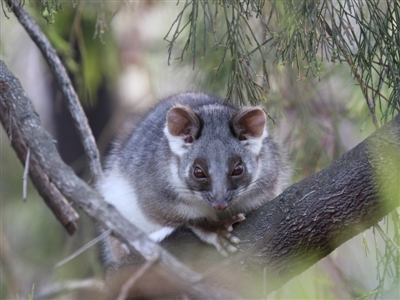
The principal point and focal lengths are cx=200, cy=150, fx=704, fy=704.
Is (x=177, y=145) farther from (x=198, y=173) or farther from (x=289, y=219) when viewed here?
(x=289, y=219)

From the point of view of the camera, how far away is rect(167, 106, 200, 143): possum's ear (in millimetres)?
4145

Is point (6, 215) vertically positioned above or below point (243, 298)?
below

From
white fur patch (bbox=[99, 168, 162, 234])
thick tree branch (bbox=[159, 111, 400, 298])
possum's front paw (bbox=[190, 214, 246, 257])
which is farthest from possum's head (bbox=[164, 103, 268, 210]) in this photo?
white fur patch (bbox=[99, 168, 162, 234])

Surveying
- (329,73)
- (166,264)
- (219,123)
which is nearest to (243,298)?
(166,264)

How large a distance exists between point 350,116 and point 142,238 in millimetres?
2984

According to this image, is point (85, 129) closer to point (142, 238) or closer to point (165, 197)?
point (165, 197)

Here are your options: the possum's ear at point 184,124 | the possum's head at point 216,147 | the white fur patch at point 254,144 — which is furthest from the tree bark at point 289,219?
the possum's ear at point 184,124

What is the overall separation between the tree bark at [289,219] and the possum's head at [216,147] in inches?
10.5

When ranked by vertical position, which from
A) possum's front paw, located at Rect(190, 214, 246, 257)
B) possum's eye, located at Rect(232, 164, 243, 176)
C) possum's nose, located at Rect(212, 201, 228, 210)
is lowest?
possum's front paw, located at Rect(190, 214, 246, 257)

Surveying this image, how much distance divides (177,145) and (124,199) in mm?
652

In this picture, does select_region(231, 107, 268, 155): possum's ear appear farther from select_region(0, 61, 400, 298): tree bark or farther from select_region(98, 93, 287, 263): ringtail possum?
select_region(0, 61, 400, 298): tree bark

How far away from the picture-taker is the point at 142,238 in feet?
11.2

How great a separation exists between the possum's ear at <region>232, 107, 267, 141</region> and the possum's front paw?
0.55 m

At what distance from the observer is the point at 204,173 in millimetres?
4020
